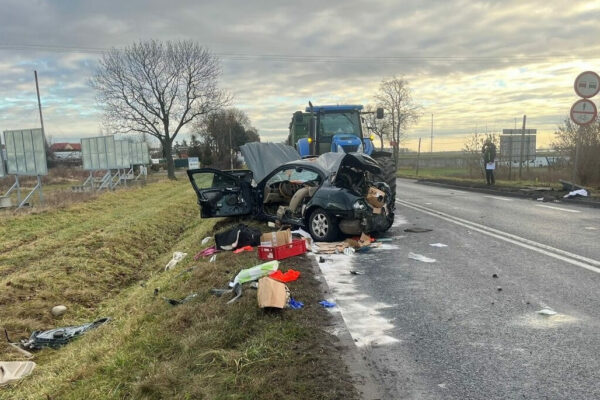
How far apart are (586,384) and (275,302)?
101 inches

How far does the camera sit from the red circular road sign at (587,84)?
12.8 meters

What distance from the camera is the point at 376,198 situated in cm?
819

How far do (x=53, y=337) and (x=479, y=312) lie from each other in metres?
5.77

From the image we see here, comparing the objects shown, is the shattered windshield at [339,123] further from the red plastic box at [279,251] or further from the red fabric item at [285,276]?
the red fabric item at [285,276]

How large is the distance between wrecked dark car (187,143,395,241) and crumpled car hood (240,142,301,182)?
0.15 ft

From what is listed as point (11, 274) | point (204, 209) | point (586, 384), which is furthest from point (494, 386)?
point (11, 274)

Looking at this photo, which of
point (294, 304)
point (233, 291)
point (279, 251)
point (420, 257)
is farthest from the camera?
point (420, 257)

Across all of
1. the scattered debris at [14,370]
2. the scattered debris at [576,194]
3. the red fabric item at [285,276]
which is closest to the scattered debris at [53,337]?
the scattered debris at [14,370]

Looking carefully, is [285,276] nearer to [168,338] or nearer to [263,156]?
[168,338]

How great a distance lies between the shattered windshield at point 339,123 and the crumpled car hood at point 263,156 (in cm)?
205

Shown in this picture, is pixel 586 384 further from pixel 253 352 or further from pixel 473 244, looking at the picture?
pixel 473 244

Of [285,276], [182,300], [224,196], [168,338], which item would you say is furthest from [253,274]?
[224,196]

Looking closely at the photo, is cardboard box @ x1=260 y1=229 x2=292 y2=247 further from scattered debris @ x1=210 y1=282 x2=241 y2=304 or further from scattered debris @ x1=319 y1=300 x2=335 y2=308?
scattered debris @ x1=319 y1=300 x2=335 y2=308

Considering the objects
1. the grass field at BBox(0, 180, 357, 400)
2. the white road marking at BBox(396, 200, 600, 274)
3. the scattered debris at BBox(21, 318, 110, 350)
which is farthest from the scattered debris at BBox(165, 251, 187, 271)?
the white road marking at BBox(396, 200, 600, 274)
